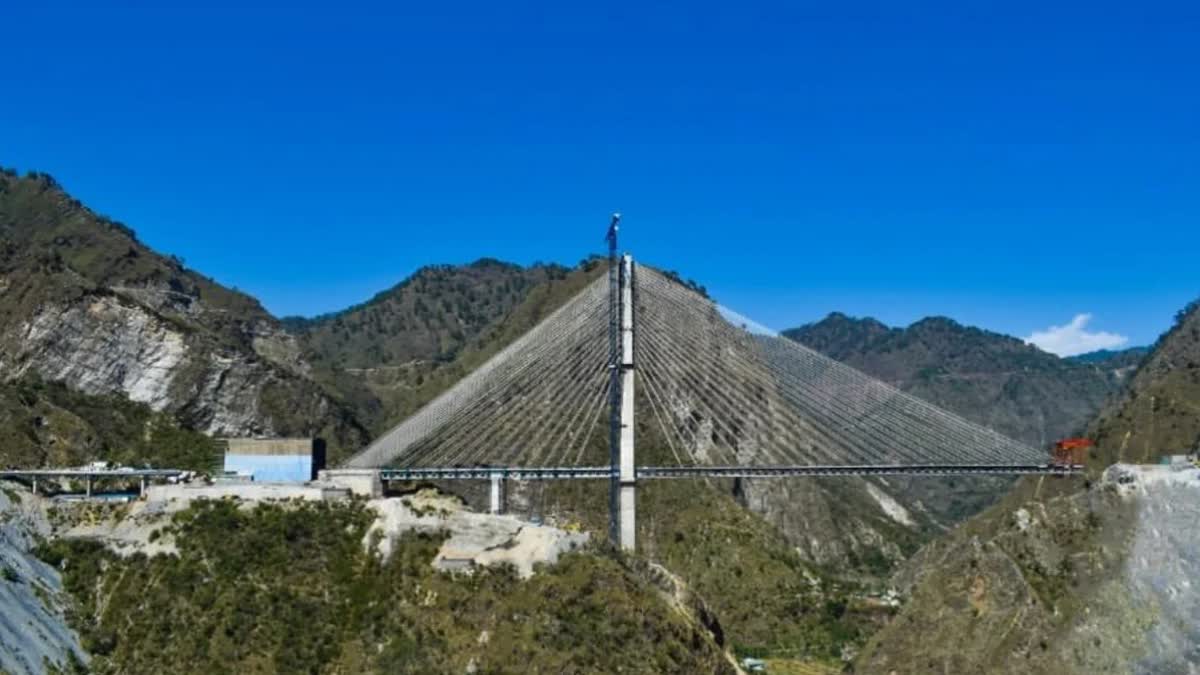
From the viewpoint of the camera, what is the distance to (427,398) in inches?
5423

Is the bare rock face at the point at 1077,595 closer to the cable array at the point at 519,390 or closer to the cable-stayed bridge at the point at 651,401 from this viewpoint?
the cable-stayed bridge at the point at 651,401

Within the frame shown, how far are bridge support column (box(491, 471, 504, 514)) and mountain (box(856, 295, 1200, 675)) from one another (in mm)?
17324

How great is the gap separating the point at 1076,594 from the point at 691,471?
2019 centimetres

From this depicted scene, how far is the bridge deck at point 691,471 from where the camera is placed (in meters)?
68.3

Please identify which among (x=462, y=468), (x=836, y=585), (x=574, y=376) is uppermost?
(x=574, y=376)

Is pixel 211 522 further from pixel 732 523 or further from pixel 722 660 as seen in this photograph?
pixel 732 523

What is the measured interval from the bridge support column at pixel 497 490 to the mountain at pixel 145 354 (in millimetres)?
35926

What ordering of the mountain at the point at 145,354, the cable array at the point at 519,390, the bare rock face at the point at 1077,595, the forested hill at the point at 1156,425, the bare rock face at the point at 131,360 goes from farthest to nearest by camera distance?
the forested hill at the point at 1156,425 < the mountain at the point at 145,354 < the bare rock face at the point at 131,360 < the cable array at the point at 519,390 < the bare rock face at the point at 1077,595

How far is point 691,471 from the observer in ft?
243

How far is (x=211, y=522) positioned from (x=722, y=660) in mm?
18282

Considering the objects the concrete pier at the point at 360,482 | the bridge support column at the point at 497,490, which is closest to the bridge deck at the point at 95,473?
the concrete pier at the point at 360,482

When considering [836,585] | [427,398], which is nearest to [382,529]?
[836,585]

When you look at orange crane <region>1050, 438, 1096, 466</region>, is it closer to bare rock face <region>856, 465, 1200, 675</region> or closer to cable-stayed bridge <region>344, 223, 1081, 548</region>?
cable-stayed bridge <region>344, 223, 1081, 548</region>

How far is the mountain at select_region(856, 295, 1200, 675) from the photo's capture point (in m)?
58.8
